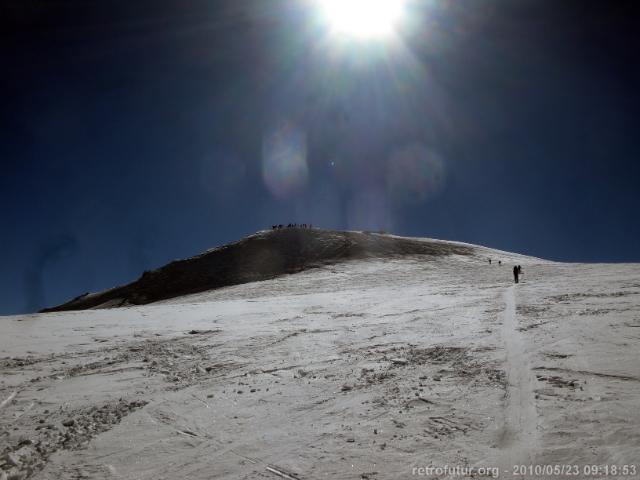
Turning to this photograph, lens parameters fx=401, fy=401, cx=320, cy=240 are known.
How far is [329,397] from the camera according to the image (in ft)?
23.3

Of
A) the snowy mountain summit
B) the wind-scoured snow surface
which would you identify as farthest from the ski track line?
the snowy mountain summit

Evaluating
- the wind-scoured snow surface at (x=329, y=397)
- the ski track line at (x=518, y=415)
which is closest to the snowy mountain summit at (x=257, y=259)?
the wind-scoured snow surface at (x=329, y=397)

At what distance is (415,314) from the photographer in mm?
15570

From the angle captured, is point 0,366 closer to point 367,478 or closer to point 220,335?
point 220,335

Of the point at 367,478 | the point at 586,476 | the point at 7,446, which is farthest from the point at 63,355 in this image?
the point at 586,476

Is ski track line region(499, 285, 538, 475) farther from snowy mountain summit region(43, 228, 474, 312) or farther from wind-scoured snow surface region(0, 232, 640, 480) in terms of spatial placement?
snowy mountain summit region(43, 228, 474, 312)

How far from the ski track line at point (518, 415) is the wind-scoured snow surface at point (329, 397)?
0.02m

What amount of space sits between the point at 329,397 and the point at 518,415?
3.02 m

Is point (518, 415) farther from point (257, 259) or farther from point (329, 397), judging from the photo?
point (257, 259)

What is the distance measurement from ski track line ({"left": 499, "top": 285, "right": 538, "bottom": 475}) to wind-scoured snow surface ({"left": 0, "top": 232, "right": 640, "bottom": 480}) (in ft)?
0.08

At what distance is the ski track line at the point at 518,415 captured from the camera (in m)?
4.78

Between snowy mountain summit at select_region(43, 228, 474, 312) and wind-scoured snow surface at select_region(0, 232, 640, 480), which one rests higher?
snowy mountain summit at select_region(43, 228, 474, 312)

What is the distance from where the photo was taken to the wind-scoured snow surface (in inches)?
195

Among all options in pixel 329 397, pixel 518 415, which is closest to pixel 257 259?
pixel 329 397
